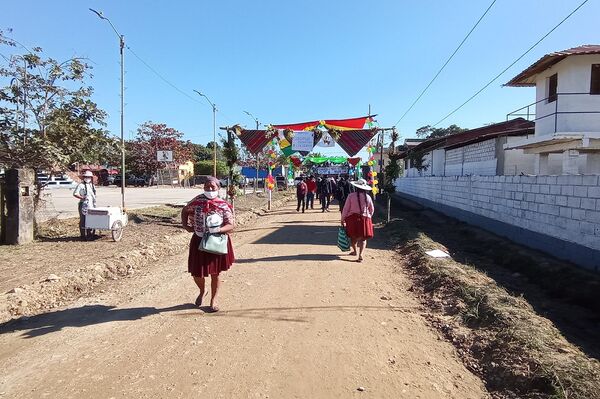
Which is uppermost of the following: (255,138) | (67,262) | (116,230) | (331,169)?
(255,138)

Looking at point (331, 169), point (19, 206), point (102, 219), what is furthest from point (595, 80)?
point (331, 169)

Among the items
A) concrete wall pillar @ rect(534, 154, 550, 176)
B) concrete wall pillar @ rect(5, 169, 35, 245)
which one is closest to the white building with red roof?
concrete wall pillar @ rect(534, 154, 550, 176)

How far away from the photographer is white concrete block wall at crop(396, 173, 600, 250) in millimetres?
7891

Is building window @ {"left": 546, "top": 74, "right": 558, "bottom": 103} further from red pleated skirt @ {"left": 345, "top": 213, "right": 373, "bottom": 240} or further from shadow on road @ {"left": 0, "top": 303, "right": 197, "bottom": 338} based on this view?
shadow on road @ {"left": 0, "top": 303, "right": 197, "bottom": 338}

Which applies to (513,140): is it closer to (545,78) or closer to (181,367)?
(545,78)

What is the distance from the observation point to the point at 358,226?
9250 millimetres

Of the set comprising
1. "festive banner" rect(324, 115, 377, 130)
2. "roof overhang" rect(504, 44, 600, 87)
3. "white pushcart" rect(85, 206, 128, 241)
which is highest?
"roof overhang" rect(504, 44, 600, 87)

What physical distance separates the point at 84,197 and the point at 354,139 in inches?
363

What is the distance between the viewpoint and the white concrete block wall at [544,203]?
25.9ft

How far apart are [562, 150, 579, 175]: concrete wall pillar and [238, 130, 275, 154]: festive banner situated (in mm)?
10925

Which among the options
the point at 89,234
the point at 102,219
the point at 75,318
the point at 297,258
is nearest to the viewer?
the point at 75,318

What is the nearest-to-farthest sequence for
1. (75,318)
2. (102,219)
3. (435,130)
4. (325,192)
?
(75,318) → (102,219) → (325,192) → (435,130)

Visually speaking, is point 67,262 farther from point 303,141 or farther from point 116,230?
point 303,141

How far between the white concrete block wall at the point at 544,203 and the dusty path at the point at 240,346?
3.60m
